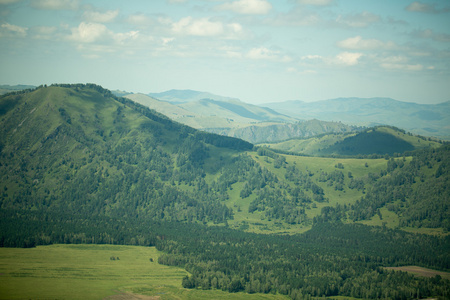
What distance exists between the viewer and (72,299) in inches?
7849

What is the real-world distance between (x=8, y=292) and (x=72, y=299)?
27.5 meters

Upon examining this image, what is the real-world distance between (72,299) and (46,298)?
10.8 metres

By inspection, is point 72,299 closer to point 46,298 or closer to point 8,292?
point 46,298

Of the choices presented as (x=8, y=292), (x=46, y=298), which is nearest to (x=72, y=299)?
(x=46, y=298)

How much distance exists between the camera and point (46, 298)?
196625mm

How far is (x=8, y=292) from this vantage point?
198 m

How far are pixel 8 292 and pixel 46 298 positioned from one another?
673 inches
